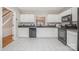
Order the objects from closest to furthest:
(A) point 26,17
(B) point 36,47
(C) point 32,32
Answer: (B) point 36,47, (C) point 32,32, (A) point 26,17

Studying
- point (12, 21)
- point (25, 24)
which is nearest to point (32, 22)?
point (25, 24)

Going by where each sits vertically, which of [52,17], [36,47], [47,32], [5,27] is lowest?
[36,47]

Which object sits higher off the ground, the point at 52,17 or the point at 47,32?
the point at 52,17

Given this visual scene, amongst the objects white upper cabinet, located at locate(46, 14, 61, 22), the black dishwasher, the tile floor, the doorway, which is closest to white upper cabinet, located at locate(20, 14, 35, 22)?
the black dishwasher

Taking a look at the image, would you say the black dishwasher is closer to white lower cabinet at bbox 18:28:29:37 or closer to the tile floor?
white lower cabinet at bbox 18:28:29:37

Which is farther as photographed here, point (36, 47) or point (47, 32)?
point (47, 32)

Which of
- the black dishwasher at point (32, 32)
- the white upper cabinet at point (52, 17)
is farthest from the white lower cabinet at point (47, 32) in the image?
the white upper cabinet at point (52, 17)

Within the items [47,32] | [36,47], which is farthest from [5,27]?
[47,32]

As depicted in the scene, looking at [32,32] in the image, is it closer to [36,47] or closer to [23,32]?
[23,32]

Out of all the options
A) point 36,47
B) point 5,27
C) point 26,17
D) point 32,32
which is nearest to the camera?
point 36,47

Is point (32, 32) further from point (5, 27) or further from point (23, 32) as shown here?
point (5, 27)
